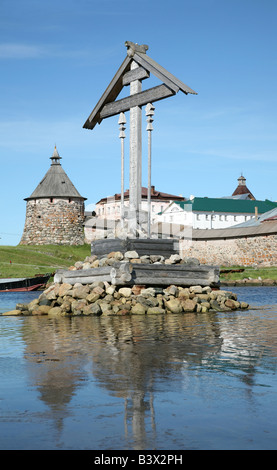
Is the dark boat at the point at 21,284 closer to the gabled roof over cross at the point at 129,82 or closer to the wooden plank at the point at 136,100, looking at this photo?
the gabled roof over cross at the point at 129,82

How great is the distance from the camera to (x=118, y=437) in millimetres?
3891

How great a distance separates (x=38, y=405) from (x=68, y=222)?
7295 centimetres

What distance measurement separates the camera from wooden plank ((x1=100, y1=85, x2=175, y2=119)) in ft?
55.8

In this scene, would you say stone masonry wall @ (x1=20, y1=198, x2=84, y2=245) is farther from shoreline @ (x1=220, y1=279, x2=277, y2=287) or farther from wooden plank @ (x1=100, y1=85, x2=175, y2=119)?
wooden plank @ (x1=100, y1=85, x2=175, y2=119)

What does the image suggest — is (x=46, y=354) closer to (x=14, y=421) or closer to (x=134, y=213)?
(x=14, y=421)

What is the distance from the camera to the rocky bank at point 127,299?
52.0 ft

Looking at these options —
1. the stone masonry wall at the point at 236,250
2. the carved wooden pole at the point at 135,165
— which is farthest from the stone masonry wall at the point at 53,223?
the carved wooden pole at the point at 135,165

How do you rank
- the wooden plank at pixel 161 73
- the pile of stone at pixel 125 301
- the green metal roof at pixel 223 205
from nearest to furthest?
the pile of stone at pixel 125 301, the wooden plank at pixel 161 73, the green metal roof at pixel 223 205

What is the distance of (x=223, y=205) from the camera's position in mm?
107250

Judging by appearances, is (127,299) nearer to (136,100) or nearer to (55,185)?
(136,100)

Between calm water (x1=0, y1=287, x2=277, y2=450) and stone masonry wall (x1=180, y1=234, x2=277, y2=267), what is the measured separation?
53138 mm

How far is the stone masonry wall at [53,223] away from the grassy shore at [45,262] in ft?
7.64

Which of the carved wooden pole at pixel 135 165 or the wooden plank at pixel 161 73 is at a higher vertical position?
the wooden plank at pixel 161 73
